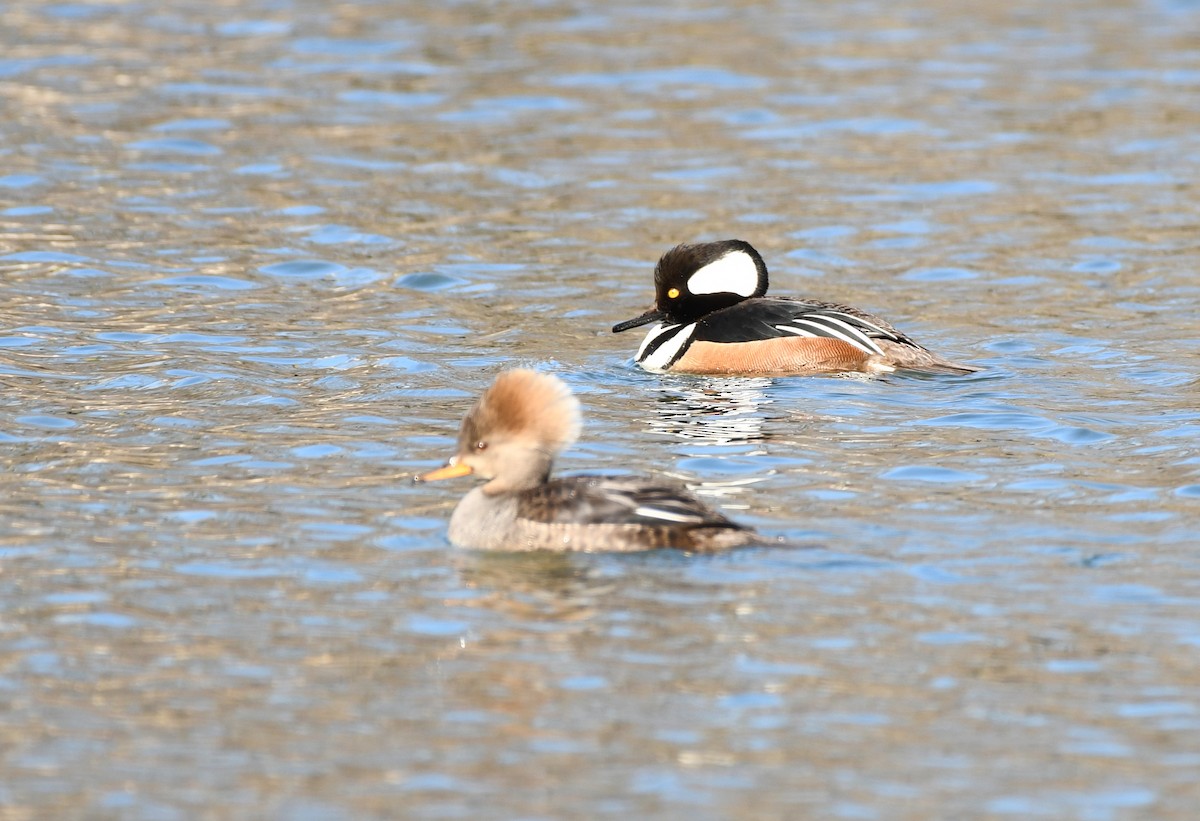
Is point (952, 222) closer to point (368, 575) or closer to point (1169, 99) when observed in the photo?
point (1169, 99)

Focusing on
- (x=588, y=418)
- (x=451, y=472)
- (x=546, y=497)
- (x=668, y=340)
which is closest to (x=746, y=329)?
(x=668, y=340)

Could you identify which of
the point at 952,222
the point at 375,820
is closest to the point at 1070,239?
the point at 952,222

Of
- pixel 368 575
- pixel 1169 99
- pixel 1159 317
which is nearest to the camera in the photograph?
pixel 368 575

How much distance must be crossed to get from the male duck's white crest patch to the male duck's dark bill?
0.91ft

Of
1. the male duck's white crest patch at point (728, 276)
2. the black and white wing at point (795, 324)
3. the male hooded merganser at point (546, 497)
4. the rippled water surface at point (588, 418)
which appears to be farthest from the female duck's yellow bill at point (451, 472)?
the male duck's white crest patch at point (728, 276)

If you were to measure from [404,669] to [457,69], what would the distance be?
15.3 metres

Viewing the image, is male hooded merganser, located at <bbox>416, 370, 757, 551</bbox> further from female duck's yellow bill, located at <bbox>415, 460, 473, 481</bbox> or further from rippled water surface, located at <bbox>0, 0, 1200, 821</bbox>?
rippled water surface, located at <bbox>0, 0, 1200, 821</bbox>

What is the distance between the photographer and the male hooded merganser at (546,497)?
320 inches

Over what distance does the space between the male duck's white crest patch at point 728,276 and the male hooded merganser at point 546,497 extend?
14.5ft

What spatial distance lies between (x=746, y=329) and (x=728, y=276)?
660mm

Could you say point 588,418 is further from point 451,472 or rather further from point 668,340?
point 451,472

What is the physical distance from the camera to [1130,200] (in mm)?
16953

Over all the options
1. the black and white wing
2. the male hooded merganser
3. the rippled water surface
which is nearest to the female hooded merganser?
the black and white wing

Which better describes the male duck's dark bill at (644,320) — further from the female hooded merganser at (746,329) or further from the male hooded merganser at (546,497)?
the male hooded merganser at (546,497)
